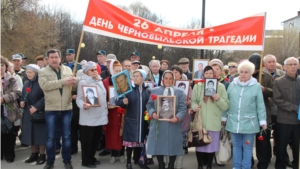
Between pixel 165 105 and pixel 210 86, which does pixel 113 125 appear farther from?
pixel 210 86

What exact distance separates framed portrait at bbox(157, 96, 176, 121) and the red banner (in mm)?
1368

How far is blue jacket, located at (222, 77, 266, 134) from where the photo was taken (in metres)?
4.95

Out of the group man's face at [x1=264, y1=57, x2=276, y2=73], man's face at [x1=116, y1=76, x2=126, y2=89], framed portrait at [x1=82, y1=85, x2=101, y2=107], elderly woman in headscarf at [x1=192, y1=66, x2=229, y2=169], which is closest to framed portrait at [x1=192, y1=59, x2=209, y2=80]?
man's face at [x1=264, y1=57, x2=276, y2=73]

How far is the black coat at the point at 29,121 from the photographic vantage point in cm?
579

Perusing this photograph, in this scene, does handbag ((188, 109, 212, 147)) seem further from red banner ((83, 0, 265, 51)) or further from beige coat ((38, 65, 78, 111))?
beige coat ((38, 65, 78, 111))

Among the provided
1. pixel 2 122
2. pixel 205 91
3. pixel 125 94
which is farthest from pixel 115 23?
pixel 2 122

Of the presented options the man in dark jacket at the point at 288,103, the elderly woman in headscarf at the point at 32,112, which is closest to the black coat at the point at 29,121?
the elderly woman in headscarf at the point at 32,112

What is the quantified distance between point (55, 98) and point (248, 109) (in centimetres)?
347

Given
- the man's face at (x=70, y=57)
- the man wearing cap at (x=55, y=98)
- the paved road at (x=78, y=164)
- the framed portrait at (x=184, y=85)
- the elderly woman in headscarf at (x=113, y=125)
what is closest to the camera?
the man wearing cap at (x=55, y=98)

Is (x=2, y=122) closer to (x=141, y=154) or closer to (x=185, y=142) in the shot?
(x=141, y=154)

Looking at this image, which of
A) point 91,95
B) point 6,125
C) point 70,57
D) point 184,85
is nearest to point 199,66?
point 184,85

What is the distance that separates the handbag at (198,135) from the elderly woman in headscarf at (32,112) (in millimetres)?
2978

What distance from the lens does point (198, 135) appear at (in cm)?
529

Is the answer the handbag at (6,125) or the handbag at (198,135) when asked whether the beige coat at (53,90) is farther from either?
the handbag at (198,135)
